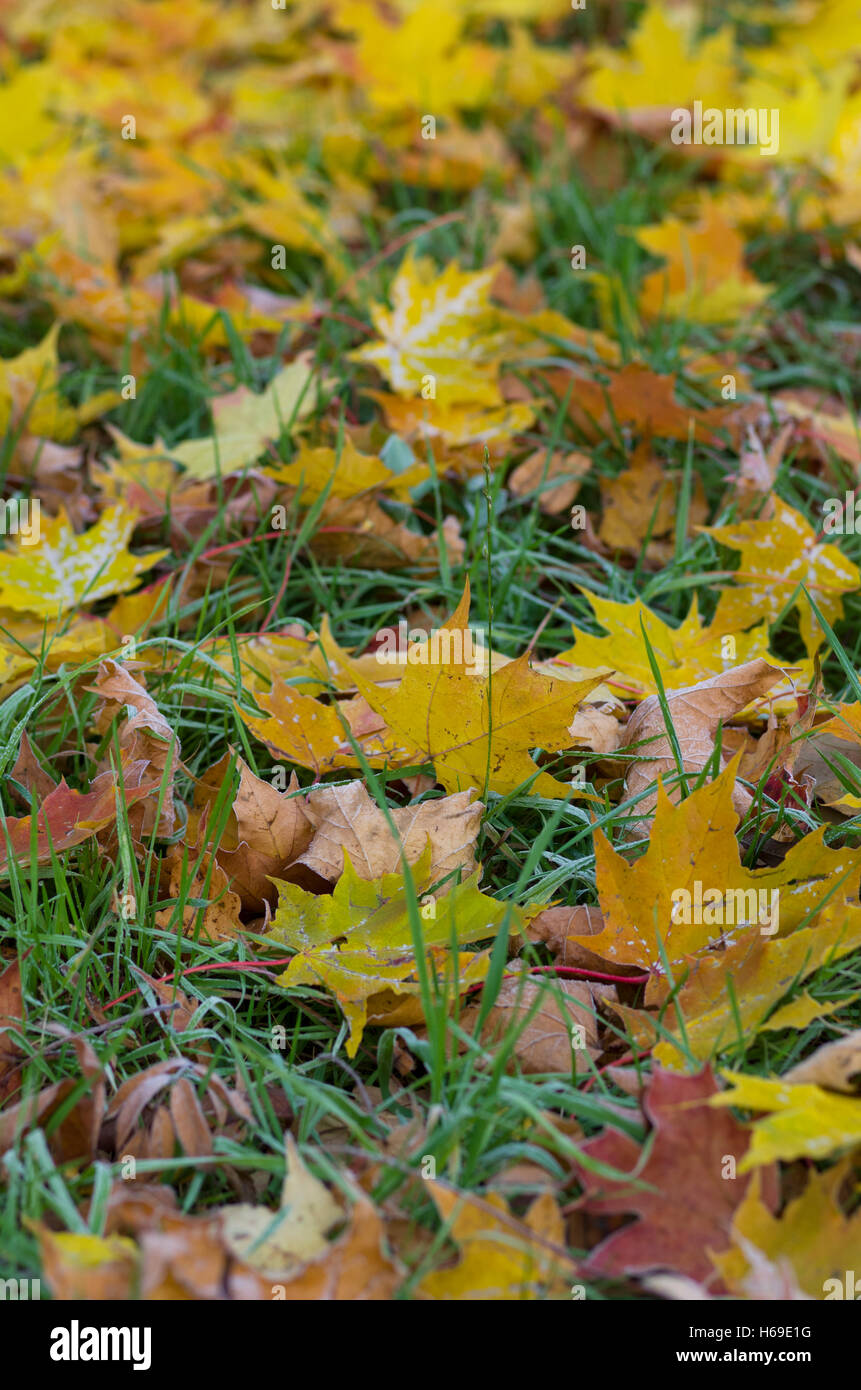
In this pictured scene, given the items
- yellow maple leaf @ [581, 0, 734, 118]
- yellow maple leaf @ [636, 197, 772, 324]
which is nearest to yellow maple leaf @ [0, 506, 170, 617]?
yellow maple leaf @ [636, 197, 772, 324]

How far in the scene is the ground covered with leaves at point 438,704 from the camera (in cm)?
102

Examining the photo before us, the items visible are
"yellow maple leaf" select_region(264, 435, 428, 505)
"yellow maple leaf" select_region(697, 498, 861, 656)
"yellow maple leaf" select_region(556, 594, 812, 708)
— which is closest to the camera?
"yellow maple leaf" select_region(556, 594, 812, 708)

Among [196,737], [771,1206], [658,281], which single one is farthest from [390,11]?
A: [771,1206]

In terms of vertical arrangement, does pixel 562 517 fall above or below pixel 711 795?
above

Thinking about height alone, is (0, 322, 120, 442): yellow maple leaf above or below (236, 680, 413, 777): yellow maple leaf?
above

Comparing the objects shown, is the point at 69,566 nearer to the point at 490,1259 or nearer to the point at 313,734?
the point at 313,734

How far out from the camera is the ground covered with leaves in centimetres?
102

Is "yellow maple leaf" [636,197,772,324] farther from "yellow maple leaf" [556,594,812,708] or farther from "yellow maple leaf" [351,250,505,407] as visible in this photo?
"yellow maple leaf" [556,594,812,708]

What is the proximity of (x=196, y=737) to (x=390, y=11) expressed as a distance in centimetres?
271

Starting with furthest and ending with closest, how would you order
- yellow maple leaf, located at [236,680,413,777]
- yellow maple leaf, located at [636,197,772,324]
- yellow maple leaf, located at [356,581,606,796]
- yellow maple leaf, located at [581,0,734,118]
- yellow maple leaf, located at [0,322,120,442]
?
yellow maple leaf, located at [581,0,734,118] → yellow maple leaf, located at [636,197,772,324] → yellow maple leaf, located at [0,322,120,442] → yellow maple leaf, located at [236,680,413,777] → yellow maple leaf, located at [356,581,606,796]

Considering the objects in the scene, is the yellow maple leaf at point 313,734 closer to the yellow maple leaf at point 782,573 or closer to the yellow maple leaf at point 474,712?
the yellow maple leaf at point 474,712
